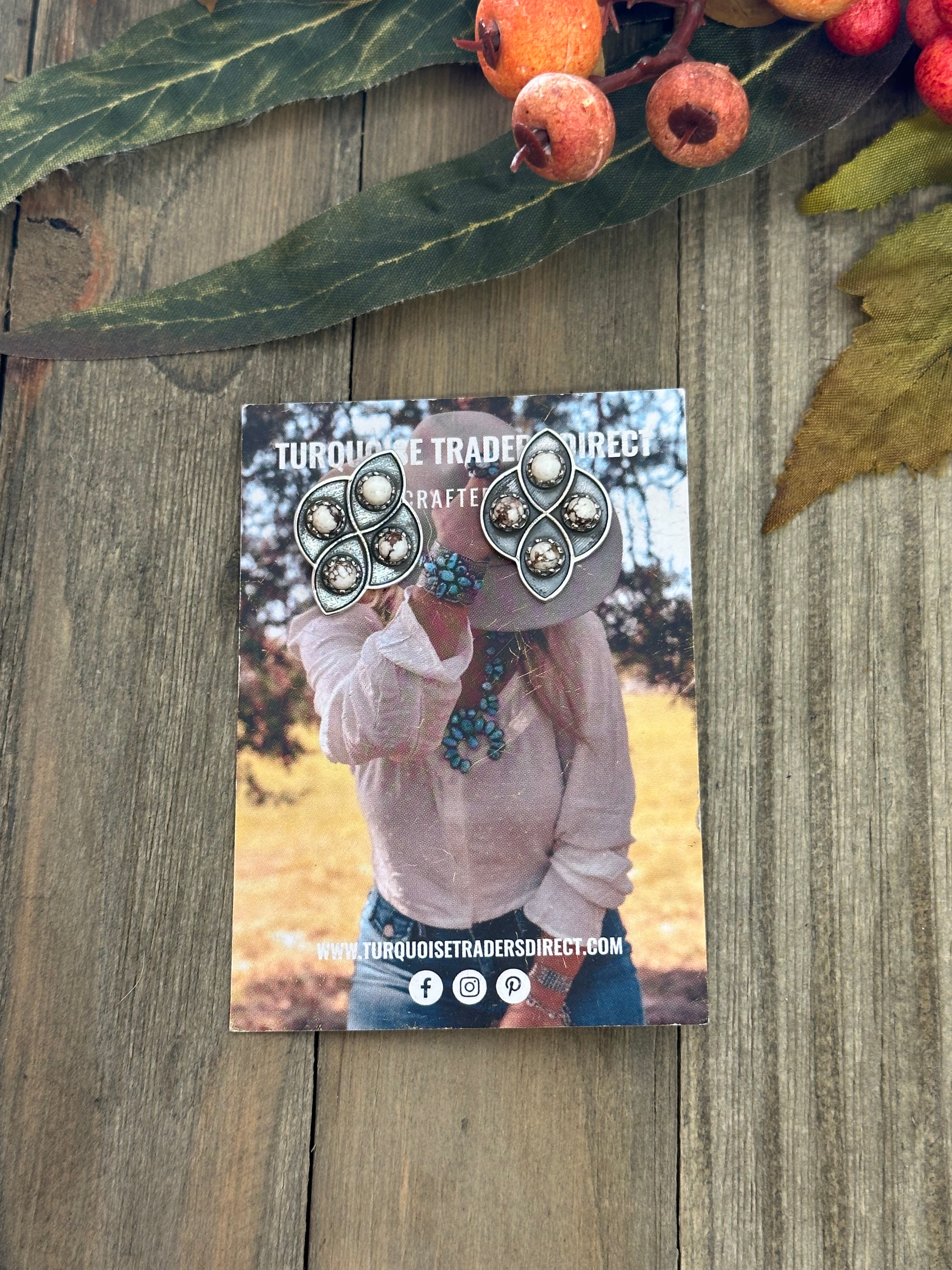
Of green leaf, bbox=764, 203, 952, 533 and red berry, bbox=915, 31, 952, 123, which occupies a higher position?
red berry, bbox=915, 31, 952, 123

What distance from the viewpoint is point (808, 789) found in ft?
1.25

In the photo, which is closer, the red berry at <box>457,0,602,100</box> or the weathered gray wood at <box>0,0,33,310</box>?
the red berry at <box>457,0,602,100</box>

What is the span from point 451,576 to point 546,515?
0.05m

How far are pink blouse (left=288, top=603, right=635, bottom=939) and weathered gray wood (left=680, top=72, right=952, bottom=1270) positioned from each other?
5 cm

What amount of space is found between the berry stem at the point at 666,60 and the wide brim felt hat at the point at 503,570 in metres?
0.14

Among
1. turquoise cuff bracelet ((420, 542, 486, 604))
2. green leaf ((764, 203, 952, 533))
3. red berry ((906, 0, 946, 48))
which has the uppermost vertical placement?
red berry ((906, 0, 946, 48))

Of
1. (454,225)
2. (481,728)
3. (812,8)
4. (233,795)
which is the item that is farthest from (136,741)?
(812,8)

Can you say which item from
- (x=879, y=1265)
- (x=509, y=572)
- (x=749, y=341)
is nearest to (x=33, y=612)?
(x=509, y=572)

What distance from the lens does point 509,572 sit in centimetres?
39

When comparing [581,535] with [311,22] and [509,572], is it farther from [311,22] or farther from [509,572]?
[311,22]

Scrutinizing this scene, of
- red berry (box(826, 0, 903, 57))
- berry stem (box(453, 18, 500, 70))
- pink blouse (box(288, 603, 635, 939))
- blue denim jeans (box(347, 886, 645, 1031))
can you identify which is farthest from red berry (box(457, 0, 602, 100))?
blue denim jeans (box(347, 886, 645, 1031))

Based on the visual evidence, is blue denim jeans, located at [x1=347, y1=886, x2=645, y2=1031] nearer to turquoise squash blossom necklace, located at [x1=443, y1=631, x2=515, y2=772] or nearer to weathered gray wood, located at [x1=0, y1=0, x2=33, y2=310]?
turquoise squash blossom necklace, located at [x1=443, y1=631, x2=515, y2=772]

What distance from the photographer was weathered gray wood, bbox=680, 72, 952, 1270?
36cm

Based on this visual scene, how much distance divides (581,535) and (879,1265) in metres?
0.32
